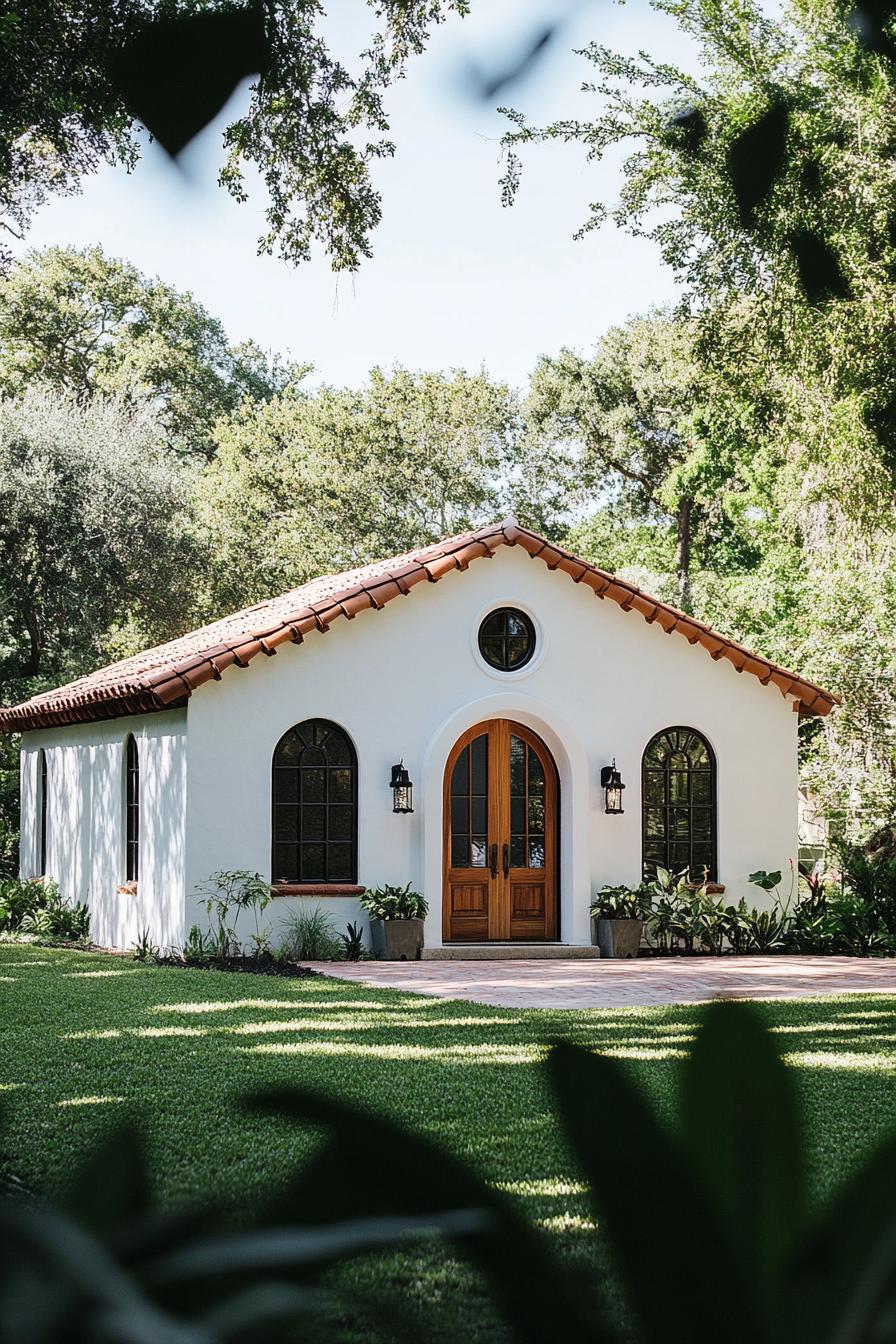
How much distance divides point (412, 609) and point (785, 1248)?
1506cm

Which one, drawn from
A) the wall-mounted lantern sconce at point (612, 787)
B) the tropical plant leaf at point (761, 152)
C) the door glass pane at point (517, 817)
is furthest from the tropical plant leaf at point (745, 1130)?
the door glass pane at point (517, 817)

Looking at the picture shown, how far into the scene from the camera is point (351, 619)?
1505 cm

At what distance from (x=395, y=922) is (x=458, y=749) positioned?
7.19 feet

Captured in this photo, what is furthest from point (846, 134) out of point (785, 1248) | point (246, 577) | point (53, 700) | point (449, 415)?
point (449, 415)

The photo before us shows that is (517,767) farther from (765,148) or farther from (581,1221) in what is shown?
(581,1221)

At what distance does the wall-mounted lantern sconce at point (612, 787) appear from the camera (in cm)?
1545

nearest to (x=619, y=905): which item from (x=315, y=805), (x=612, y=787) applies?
(x=612, y=787)

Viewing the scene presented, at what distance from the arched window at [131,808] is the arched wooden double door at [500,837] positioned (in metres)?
3.79

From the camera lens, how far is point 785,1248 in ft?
1.29

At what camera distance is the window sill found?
1438 centimetres

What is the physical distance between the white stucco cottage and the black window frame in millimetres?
26

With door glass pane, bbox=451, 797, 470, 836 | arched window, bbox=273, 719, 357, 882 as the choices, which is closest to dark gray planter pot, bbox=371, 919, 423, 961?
arched window, bbox=273, 719, 357, 882

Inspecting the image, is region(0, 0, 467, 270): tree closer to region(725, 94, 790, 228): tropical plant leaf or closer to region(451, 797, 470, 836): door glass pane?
region(725, 94, 790, 228): tropical plant leaf

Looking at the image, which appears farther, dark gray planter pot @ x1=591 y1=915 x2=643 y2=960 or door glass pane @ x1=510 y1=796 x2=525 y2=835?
door glass pane @ x1=510 y1=796 x2=525 y2=835
